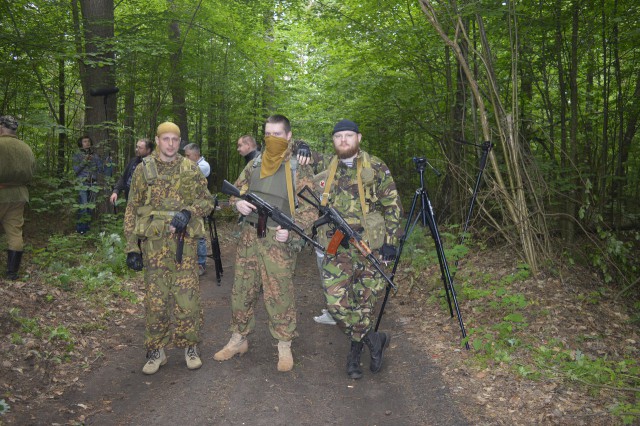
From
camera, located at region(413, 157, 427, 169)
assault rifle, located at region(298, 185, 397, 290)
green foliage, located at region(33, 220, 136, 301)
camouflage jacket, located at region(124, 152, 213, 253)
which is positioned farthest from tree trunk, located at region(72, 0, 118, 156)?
camera, located at region(413, 157, 427, 169)

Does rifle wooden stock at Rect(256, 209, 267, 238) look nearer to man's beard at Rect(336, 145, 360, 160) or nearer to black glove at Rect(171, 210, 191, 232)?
black glove at Rect(171, 210, 191, 232)

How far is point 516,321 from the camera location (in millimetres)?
5238

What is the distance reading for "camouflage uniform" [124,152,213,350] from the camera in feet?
14.1

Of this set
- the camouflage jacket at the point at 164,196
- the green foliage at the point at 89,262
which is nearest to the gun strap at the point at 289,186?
the camouflage jacket at the point at 164,196

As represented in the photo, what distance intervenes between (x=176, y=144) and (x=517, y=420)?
3784 millimetres

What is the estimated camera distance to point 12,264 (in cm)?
634

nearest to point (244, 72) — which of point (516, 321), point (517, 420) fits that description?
point (516, 321)

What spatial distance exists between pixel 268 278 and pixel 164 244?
1.03 meters

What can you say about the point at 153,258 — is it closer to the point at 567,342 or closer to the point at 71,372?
the point at 71,372

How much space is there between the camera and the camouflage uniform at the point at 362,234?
4.38m

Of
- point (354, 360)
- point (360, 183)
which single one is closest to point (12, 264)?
point (354, 360)

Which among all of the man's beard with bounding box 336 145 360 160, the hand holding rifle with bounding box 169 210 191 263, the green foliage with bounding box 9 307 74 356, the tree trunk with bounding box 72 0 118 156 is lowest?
the green foliage with bounding box 9 307 74 356

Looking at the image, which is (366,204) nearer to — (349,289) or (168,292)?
(349,289)

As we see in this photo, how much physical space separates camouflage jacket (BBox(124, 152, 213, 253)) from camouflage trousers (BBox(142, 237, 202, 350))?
0.15m
